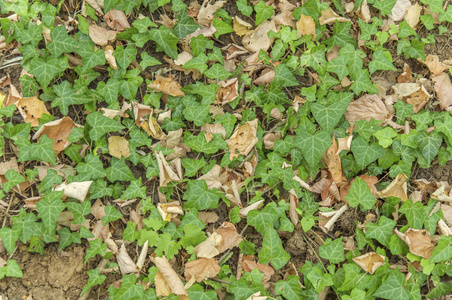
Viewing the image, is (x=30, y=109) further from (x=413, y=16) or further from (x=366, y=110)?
(x=413, y=16)

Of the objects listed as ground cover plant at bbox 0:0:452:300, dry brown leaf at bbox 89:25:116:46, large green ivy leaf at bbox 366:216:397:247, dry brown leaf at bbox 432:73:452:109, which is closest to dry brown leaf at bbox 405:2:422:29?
ground cover plant at bbox 0:0:452:300

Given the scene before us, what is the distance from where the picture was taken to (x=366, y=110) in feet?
8.75

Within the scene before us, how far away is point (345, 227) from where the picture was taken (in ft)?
8.13

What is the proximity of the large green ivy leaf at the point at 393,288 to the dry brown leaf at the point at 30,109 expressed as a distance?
226 centimetres

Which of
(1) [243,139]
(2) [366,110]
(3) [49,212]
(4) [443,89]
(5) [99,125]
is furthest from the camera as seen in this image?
(4) [443,89]

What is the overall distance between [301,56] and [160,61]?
0.96 meters

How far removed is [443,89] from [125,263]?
240cm

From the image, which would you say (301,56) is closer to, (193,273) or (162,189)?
(162,189)

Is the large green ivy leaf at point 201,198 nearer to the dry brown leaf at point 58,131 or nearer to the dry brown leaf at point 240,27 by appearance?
the dry brown leaf at point 58,131

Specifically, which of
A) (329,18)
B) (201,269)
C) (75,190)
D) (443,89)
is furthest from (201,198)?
(443,89)

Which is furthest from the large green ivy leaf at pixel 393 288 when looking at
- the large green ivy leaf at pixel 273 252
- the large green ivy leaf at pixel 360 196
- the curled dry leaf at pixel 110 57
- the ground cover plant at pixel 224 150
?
the curled dry leaf at pixel 110 57

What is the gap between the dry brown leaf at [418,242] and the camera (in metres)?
2.33

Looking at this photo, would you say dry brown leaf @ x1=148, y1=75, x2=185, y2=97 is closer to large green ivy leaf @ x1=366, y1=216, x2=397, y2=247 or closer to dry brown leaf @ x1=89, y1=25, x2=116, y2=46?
dry brown leaf @ x1=89, y1=25, x2=116, y2=46

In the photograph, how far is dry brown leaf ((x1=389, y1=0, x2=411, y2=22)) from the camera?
2.90 metres
